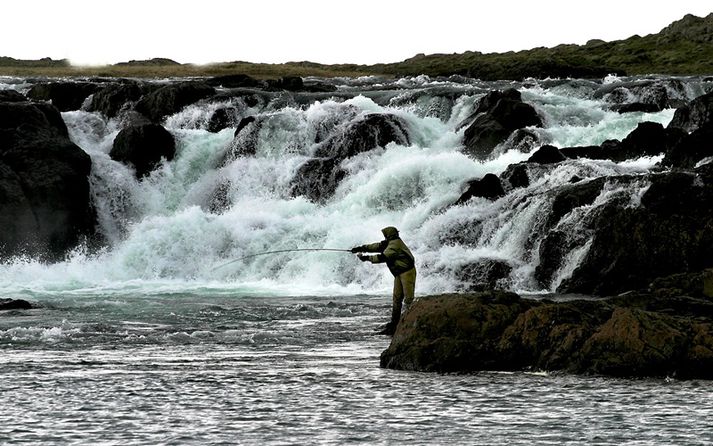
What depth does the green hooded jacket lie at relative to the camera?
17859 millimetres

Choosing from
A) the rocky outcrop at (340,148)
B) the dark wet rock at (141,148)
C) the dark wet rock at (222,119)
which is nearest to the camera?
the rocky outcrop at (340,148)

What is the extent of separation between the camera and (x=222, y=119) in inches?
1945

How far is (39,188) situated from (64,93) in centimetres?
1824

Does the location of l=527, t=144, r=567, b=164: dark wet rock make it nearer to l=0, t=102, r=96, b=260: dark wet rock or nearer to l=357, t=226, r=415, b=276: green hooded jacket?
l=0, t=102, r=96, b=260: dark wet rock

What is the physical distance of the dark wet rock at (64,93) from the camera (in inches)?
2142

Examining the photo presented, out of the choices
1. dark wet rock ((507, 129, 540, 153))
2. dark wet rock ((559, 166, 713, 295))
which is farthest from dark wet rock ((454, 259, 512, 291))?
dark wet rock ((507, 129, 540, 153))

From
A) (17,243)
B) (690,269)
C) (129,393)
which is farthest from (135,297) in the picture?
(129,393)

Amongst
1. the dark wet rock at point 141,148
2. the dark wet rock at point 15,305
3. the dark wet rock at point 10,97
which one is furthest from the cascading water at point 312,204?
the dark wet rock at point 15,305

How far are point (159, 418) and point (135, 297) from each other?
57.4 ft

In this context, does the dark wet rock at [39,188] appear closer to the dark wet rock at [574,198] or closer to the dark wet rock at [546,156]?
the dark wet rock at [546,156]

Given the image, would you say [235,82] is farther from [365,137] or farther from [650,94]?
[650,94]

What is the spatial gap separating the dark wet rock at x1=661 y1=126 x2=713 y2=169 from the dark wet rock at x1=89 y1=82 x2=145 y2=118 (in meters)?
26.6

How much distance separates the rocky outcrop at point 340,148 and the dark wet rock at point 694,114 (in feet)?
33.8

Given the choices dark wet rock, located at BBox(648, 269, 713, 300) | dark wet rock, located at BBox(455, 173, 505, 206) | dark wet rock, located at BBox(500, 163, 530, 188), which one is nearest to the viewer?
dark wet rock, located at BBox(648, 269, 713, 300)
